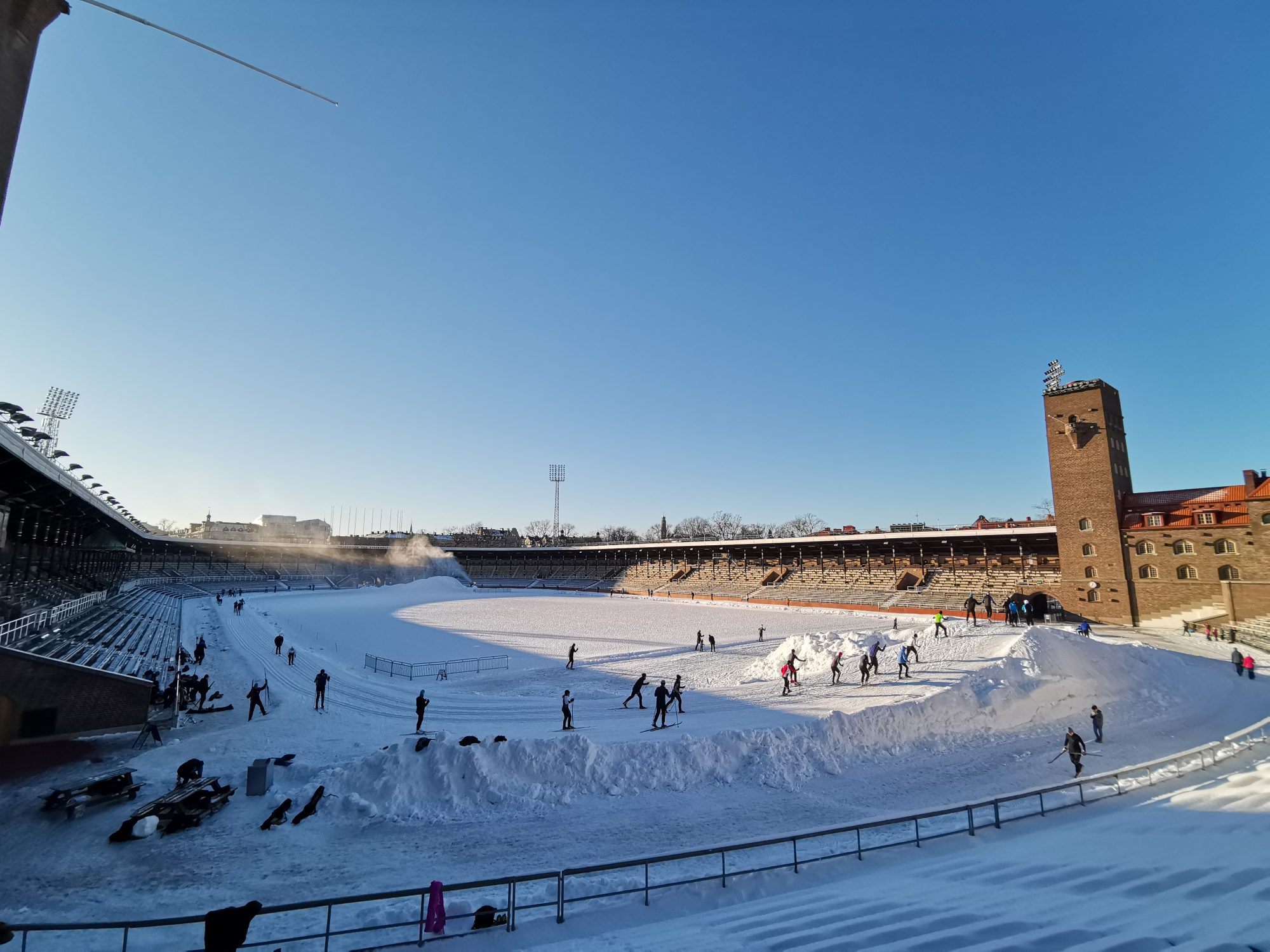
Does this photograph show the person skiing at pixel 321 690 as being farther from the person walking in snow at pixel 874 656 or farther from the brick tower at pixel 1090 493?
the brick tower at pixel 1090 493

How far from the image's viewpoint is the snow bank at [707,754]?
1168 centimetres

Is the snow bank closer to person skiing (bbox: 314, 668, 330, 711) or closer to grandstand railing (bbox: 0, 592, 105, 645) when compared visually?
person skiing (bbox: 314, 668, 330, 711)

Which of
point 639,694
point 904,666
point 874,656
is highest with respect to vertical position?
point 874,656

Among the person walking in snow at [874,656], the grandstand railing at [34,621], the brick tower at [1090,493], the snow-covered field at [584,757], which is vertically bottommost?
the snow-covered field at [584,757]

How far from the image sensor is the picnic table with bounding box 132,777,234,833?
1019 centimetres

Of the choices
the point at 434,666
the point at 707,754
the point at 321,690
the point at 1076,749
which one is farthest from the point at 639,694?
the point at 434,666

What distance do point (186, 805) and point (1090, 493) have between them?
47.4 meters

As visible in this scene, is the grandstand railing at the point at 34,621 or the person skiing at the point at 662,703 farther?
the person skiing at the point at 662,703

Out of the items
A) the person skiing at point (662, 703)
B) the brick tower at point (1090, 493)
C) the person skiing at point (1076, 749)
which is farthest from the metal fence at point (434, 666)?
the brick tower at point (1090, 493)

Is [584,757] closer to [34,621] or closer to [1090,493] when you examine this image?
[34,621]

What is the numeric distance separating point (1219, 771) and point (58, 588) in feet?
140

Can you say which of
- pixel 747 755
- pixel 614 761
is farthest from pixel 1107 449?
pixel 614 761

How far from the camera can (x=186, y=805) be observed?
10.5 meters

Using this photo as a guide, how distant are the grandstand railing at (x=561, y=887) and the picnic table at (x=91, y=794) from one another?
4329 mm
